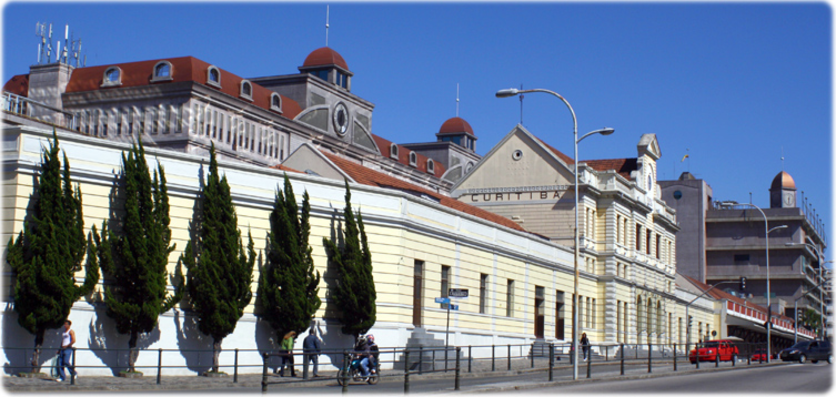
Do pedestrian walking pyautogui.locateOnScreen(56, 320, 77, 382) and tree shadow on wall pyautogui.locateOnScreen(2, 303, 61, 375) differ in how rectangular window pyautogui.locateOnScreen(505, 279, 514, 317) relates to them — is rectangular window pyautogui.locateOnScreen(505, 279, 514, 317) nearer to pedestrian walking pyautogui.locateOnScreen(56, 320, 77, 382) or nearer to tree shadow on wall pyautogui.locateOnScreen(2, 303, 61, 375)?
pedestrian walking pyautogui.locateOnScreen(56, 320, 77, 382)

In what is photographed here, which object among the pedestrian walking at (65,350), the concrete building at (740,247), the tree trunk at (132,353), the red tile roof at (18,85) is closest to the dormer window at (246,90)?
the red tile roof at (18,85)

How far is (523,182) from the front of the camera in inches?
2352

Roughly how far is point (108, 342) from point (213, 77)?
48686 millimetres

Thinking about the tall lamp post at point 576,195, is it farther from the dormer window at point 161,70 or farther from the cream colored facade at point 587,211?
the dormer window at point 161,70

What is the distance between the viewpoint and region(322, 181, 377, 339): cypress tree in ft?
102

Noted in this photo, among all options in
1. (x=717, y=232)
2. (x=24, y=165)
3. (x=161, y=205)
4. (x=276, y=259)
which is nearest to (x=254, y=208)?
(x=276, y=259)

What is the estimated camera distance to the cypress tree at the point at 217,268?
88.6 feet

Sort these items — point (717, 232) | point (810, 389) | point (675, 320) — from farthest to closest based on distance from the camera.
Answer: point (717, 232)
point (675, 320)
point (810, 389)

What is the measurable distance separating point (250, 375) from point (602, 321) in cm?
3539

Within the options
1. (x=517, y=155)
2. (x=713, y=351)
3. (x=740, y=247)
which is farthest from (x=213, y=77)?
(x=740, y=247)

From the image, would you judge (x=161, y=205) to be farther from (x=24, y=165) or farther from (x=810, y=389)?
(x=810, y=389)

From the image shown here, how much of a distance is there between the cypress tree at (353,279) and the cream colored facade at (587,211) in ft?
83.2

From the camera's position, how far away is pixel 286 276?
2906cm

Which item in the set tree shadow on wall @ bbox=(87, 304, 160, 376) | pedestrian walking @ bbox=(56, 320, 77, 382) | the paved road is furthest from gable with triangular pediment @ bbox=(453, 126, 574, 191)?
pedestrian walking @ bbox=(56, 320, 77, 382)
